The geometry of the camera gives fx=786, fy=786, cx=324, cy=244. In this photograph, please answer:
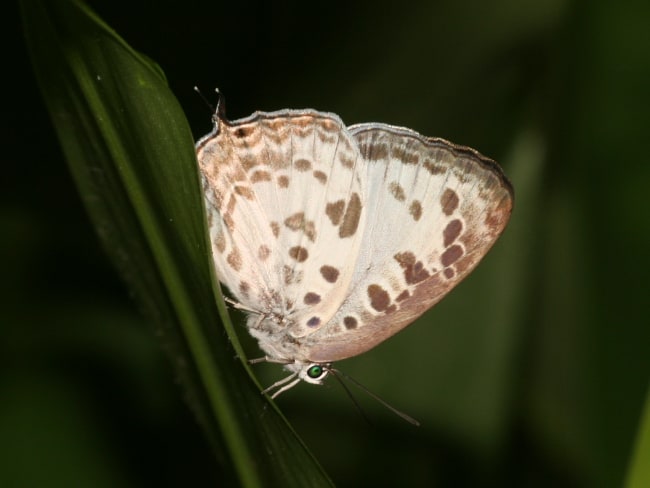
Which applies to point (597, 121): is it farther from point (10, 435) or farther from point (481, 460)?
point (10, 435)

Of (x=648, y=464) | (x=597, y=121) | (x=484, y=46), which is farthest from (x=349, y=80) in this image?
(x=648, y=464)

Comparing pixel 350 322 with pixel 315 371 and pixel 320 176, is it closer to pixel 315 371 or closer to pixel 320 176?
pixel 315 371

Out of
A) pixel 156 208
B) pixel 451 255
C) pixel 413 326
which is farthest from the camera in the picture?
pixel 413 326

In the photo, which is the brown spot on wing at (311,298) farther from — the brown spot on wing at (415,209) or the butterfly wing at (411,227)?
the brown spot on wing at (415,209)

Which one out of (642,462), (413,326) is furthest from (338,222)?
(642,462)

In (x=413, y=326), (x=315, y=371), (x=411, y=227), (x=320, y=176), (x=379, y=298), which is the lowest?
(x=413, y=326)

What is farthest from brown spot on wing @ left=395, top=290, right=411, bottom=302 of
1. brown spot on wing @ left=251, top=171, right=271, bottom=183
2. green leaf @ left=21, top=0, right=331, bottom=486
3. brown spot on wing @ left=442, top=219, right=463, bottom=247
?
green leaf @ left=21, top=0, right=331, bottom=486

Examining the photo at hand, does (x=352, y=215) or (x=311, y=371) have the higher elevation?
(x=352, y=215)

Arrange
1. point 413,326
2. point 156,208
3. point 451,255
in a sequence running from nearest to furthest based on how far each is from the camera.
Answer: point 156,208 → point 451,255 → point 413,326
